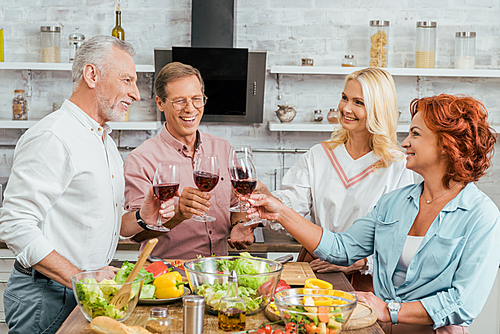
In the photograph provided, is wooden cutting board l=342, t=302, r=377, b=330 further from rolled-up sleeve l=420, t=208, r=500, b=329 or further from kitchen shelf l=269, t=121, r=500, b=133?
kitchen shelf l=269, t=121, r=500, b=133

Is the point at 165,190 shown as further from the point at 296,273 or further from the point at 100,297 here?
the point at 296,273

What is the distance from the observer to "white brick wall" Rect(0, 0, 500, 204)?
3.72m

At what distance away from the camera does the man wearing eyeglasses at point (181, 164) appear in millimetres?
Answer: 2170

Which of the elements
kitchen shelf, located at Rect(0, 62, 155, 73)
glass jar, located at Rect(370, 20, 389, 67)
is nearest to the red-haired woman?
glass jar, located at Rect(370, 20, 389, 67)

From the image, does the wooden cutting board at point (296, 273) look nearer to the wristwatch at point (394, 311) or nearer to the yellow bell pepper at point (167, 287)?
the wristwatch at point (394, 311)

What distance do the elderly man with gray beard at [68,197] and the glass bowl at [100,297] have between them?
0.28 meters

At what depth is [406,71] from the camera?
3.54m

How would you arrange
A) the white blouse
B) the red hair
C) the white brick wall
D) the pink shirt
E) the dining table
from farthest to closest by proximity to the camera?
1. the white brick wall
2. the white blouse
3. the pink shirt
4. the red hair
5. the dining table

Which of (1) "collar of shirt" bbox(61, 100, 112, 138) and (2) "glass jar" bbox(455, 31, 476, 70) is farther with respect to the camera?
(2) "glass jar" bbox(455, 31, 476, 70)

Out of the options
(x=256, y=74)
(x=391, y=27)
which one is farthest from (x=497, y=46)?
(x=256, y=74)

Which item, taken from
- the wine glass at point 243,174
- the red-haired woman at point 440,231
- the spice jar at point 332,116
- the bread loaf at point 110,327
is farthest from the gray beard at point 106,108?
the spice jar at point 332,116

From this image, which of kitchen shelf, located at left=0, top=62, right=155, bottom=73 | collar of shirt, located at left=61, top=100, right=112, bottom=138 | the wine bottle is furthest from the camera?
the wine bottle

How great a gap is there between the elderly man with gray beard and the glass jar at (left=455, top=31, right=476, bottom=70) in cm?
272

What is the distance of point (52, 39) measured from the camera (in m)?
3.56
